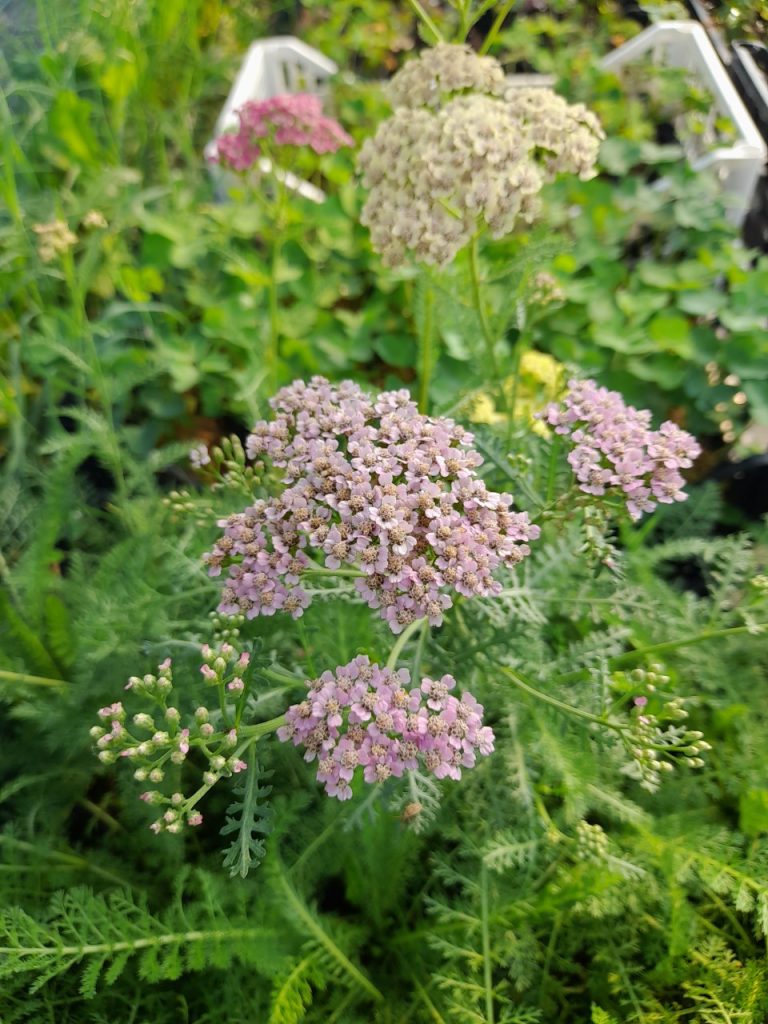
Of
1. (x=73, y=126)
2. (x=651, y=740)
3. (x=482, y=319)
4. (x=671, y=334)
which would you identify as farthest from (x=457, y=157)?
(x=73, y=126)

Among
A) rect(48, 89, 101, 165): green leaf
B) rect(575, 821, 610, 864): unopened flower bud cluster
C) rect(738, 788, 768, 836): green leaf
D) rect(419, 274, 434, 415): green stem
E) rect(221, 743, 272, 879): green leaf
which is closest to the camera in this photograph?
rect(221, 743, 272, 879): green leaf

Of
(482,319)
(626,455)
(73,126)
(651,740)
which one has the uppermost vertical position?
(73,126)

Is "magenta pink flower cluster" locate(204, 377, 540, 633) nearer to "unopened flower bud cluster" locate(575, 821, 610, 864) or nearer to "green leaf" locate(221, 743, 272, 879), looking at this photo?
"green leaf" locate(221, 743, 272, 879)

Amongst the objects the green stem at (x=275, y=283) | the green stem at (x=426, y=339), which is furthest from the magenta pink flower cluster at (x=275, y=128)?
the green stem at (x=426, y=339)

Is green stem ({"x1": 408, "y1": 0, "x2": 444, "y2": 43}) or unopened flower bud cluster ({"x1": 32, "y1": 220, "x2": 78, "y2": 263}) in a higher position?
green stem ({"x1": 408, "y1": 0, "x2": 444, "y2": 43})

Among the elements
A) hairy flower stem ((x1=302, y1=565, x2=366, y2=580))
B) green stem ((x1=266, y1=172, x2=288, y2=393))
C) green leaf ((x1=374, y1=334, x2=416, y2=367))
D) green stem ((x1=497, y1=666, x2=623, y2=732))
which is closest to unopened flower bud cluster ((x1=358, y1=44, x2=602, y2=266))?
green stem ((x1=266, y1=172, x2=288, y2=393))

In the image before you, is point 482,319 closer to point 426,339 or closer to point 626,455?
point 426,339
